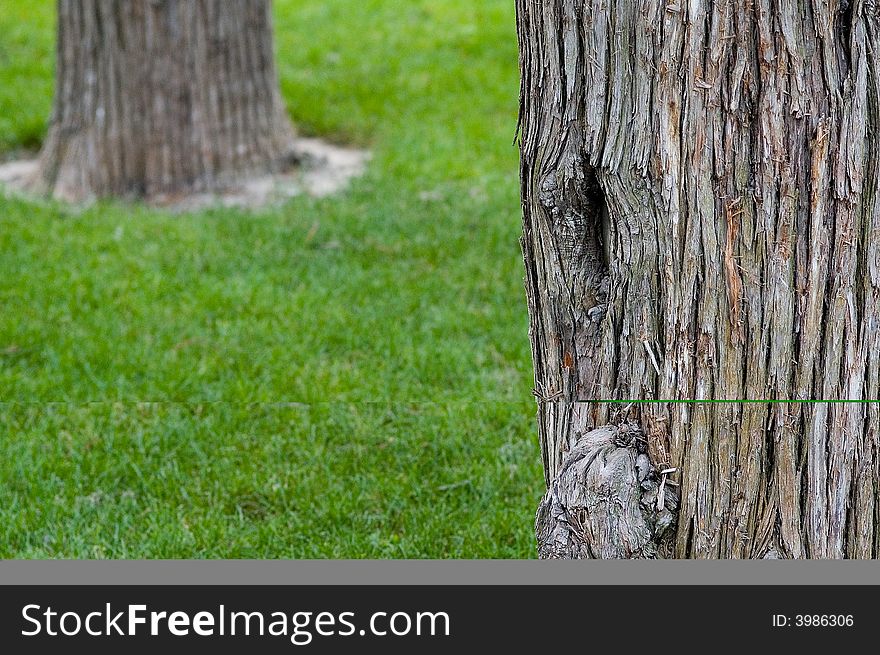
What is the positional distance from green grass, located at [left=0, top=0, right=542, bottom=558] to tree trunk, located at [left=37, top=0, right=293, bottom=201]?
45cm

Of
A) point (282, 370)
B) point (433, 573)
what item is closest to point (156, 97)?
point (282, 370)

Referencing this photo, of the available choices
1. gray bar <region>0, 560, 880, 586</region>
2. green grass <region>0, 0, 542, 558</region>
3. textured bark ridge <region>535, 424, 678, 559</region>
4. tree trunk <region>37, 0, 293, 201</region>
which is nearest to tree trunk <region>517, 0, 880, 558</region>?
textured bark ridge <region>535, 424, 678, 559</region>

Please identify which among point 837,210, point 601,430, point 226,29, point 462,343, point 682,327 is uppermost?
point 226,29

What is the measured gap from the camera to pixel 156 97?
6.95m

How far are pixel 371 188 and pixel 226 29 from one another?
1.30 metres

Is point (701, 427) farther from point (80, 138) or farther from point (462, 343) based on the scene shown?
point (80, 138)

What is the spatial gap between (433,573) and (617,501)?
0.54m

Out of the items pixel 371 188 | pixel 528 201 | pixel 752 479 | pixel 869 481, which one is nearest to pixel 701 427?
pixel 752 479

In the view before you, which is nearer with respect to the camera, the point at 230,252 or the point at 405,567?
the point at 405,567

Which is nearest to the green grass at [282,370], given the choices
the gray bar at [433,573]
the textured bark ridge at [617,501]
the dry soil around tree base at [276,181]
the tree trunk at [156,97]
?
the dry soil around tree base at [276,181]

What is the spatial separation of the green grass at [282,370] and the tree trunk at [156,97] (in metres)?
0.45

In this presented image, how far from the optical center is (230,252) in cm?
616

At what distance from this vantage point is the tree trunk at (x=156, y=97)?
685 centimetres

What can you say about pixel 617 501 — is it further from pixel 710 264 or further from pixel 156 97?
pixel 156 97
